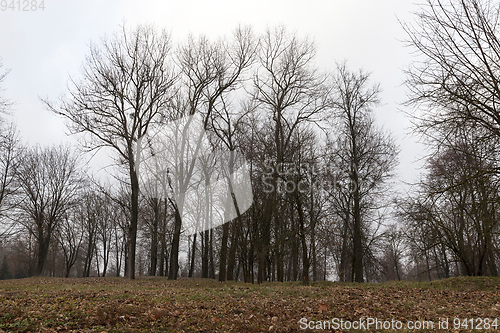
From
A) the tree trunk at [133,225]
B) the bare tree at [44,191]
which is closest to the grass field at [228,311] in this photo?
the tree trunk at [133,225]

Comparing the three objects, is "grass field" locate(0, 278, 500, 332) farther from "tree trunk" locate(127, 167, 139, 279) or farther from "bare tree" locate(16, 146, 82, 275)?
"bare tree" locate(16, 146, 82, 275)

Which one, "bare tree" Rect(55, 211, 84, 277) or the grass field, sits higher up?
"bare tree" Rect(55, 211, 84, 277)

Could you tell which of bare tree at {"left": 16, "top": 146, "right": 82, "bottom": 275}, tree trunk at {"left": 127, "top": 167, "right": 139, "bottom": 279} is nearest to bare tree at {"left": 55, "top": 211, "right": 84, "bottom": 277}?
bare tree at {"left": 16, "top": 146, "right": 82, "bottom": 275}

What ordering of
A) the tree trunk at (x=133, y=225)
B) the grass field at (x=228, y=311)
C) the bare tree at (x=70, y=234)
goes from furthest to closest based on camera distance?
the bare tree at (x=70, y=234) < the tree trunk at (x=133, y=225) < the grass field at (x=228, y=311)

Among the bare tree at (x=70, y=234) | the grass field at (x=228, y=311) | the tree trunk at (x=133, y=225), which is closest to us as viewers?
the grass field at (x=228, y=311)

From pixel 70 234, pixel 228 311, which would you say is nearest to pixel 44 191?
pixel 70 234

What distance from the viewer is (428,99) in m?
8.38

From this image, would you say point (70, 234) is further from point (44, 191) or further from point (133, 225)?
point (133, 225)

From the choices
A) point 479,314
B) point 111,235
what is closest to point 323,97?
point 479,314

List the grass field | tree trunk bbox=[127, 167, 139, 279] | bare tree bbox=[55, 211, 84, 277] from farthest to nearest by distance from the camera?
bare tree bbox=[55, 211, 84, 277]
tree trunk bbox=[127, 167, 139, 279]
the grass field

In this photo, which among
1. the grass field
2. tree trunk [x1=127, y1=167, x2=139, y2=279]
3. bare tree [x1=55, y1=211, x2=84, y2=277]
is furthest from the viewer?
bare tree [x1=55, y1=211, x2=84, y2=277]

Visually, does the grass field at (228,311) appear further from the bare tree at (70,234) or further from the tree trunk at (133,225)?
the bare tree at (70,234)

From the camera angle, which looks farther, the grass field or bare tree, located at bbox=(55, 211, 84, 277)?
bare tree, located at bbox=(55, 211, 84, 277)

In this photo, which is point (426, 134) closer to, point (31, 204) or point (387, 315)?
point (387, 315)
